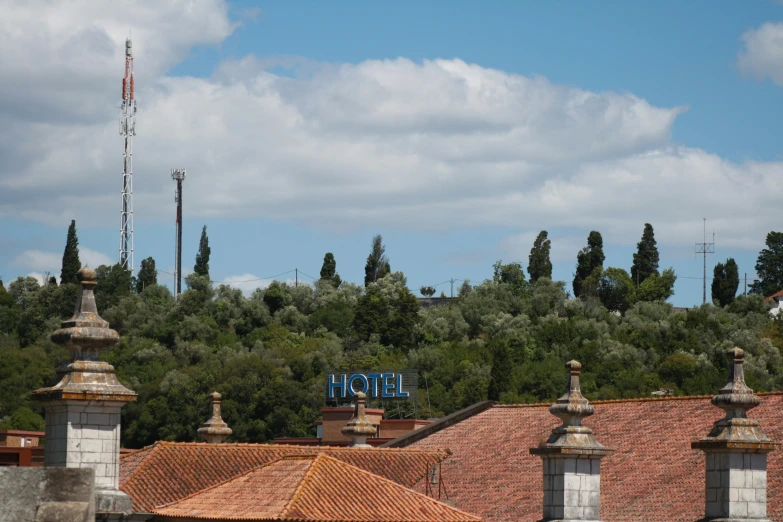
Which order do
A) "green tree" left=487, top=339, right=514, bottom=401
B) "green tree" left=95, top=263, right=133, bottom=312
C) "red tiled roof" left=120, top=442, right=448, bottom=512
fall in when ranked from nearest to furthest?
"red tiled roof" left=120, top=442, right=448, bottom=512 < "green tree" left=487, top=339, right=514, bottom=401 < "green tree" left=95, top=263, right=133, bottom=312

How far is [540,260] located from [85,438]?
147m

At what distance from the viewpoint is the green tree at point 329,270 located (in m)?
168

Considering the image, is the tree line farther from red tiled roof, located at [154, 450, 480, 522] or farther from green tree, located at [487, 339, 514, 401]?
red tiled roof, located at [154, 450, 480, 522]

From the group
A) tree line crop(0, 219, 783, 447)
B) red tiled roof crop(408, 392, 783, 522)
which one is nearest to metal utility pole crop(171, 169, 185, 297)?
tree line crop(0, 219, 783, 447)

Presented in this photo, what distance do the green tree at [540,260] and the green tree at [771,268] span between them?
24.5m

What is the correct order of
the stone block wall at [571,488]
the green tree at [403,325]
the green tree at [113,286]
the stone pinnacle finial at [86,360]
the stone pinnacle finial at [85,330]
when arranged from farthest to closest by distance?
the green tree at [113,286] → the green tree at [403,325] → the stone block wall at [571,488] → the stone pinnacle finial at [85,330] → the stone pinnacle finial at [86,360]

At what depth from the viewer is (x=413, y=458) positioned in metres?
43.6

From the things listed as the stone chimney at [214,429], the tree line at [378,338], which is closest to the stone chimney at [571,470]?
the stone chimney at [214,429]

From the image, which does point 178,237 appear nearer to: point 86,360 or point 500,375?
point 500,375

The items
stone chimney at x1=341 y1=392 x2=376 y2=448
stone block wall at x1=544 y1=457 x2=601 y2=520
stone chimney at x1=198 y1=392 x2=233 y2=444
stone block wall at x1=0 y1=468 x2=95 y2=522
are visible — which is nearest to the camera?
stone block wall at x1=0 y1=468 x2=95 y2=522

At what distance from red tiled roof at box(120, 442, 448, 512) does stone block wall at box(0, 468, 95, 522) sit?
23409mm

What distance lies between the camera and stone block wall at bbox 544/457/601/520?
2294 centimetres

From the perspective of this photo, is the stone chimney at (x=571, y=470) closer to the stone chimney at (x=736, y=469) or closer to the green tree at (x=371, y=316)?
the stone chimney at (x=736, y=469)

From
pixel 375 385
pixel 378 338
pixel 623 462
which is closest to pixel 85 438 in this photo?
pixel 623 462
